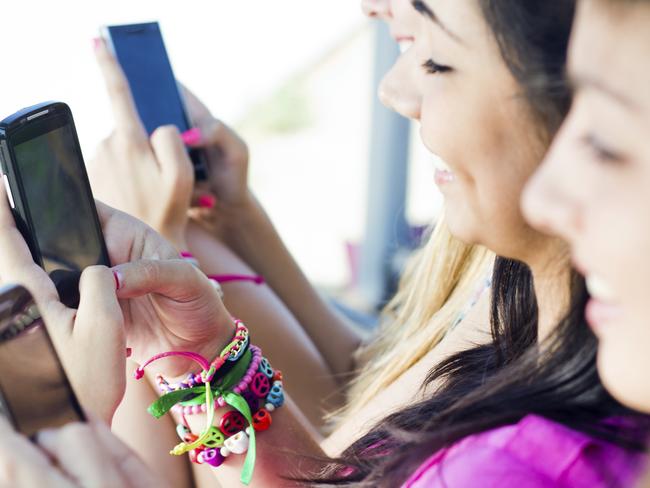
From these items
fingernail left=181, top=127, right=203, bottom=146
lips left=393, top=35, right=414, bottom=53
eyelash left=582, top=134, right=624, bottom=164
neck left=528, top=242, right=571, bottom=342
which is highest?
eyelash left=582, top=134, right=624, bottom=164

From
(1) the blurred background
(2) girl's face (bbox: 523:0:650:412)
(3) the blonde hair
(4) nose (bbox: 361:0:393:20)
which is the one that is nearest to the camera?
(2) girl's face (bbox: 523:0:650:412)

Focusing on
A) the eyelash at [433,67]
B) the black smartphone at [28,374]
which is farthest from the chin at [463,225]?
the black smartphone at [28,374]

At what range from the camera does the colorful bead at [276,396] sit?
902 mm

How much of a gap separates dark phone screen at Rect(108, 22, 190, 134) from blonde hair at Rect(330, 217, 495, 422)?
0.39 m

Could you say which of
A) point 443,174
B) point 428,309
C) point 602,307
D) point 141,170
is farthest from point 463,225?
point 141,170

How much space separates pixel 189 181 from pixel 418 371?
372mm

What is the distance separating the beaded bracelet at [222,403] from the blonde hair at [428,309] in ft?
0.68

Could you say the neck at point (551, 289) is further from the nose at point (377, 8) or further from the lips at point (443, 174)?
the nose at point (377, 8)

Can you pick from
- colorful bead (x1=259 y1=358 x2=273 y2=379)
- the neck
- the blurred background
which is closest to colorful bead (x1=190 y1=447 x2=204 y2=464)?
colorful bead (x1=259 y1=358 x2=273 y2=379)

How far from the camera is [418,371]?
0.99 meters

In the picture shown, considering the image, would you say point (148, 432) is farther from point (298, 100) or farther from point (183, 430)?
point (298, 100)

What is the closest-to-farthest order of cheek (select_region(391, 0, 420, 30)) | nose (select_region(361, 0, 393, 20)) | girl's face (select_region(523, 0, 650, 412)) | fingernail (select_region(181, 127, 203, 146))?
1. girl's face (select_region(523, 0, 650, 412))
2. cheek (select_region(391, 0, 420, 30))
3. nose (select_region(361, 0, 393, 20))
4. fingernail (select_region(181, 127, 203, 146))

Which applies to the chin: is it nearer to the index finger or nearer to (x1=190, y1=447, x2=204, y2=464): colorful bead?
(x1=190, y1=447, x2=204, y2=464): colorful bead

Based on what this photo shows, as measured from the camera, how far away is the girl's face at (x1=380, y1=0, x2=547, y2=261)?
2.15 ft
